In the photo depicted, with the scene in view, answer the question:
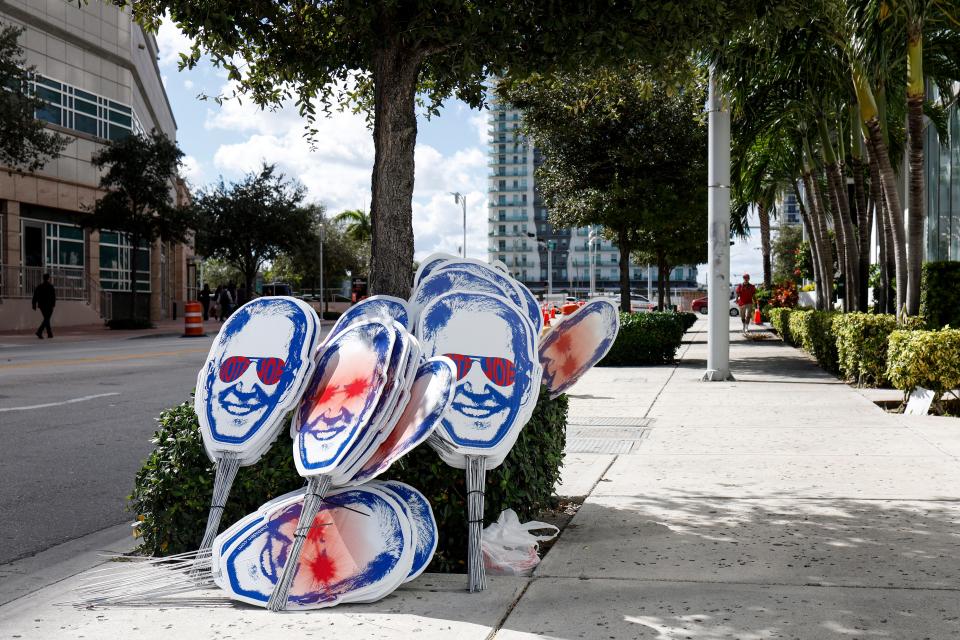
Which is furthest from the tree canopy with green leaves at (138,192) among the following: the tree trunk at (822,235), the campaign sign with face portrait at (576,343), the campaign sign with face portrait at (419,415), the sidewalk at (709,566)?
the campaign sign with face portrait at (419,415)

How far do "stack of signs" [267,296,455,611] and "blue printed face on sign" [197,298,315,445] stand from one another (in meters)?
0.14

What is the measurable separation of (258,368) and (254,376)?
0.04 metres

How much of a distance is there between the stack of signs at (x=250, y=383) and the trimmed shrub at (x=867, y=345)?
9.35m

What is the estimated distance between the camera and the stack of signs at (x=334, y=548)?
147 inches

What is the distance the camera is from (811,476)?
641 cm

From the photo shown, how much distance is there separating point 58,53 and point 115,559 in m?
38.6

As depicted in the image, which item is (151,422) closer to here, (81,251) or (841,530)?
(841,530)

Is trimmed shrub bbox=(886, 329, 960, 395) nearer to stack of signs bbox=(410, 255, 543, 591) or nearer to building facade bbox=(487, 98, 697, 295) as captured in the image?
stack of signs bbox=(410, 255, 543, 591)

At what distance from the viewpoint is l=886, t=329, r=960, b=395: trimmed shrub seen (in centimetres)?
926

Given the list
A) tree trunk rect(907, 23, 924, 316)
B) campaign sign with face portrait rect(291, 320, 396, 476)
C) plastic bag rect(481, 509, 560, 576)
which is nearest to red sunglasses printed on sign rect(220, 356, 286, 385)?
campaign sign with face portrait rect(291, 320, 396, 476)

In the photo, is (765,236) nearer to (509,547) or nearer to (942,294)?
(942,294)

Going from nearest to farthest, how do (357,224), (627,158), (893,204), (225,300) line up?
(893,204), (627,158), (225,300), (357,224)

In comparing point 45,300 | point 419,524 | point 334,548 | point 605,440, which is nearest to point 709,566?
point 419,524

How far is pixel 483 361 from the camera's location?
4.42 meters
